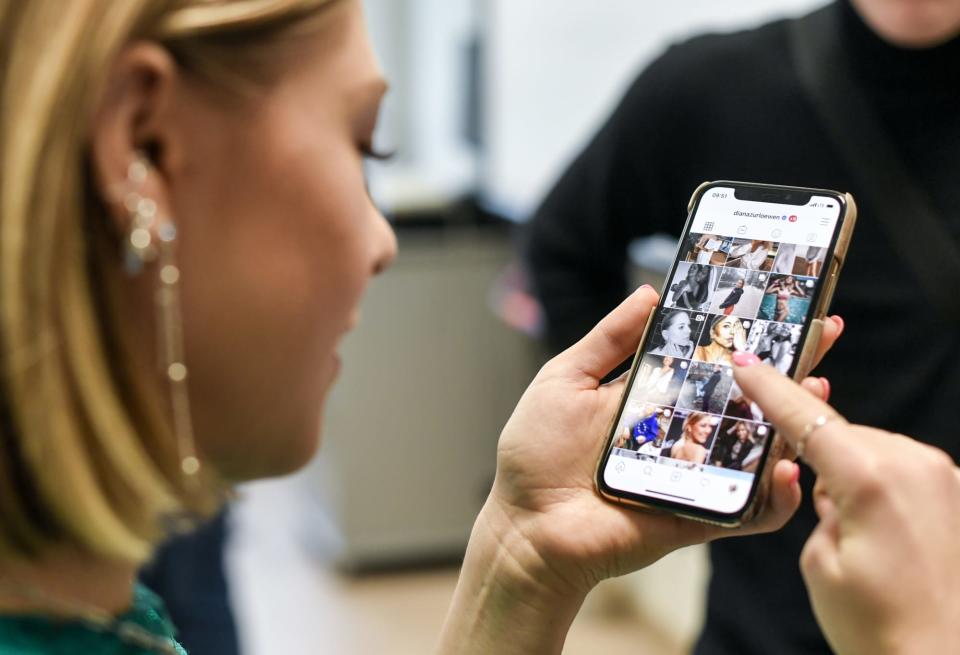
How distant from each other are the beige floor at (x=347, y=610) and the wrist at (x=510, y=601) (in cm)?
187

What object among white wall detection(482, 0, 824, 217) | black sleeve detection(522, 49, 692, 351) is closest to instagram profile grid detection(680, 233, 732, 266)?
black sleeve detection(522, 49, 692, 351)

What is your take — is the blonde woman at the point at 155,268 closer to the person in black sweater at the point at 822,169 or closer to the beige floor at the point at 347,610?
the person in black sweater at the point at 822,169

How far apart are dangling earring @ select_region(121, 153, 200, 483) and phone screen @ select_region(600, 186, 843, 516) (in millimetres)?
298

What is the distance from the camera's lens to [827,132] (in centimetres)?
113

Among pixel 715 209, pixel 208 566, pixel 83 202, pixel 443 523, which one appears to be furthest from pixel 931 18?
pixel 443 523

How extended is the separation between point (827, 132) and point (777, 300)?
1.52 ft

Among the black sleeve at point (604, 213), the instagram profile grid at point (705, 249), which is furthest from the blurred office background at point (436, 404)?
the instagram profile grid at point (705, 249)

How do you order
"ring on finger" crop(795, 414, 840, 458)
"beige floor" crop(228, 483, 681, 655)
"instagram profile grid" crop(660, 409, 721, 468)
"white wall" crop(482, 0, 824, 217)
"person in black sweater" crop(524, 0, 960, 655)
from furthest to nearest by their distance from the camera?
"beige floor" crop(228, 483, 681, 655), "white wall" crop(482, 0, 824, 217), "person in black sweater" crop(524, 0, 960, 655), "instagram profile grid" crop(660, 409, 721, 468), "ring on finger" crop(795, 414, 840, 458)

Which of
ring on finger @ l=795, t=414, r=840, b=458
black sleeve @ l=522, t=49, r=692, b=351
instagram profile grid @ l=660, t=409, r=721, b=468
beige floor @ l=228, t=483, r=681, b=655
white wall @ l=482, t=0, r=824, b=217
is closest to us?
ring on finger @ l=795, t=414, r=840, b=458

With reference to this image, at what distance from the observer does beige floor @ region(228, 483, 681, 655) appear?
273cm

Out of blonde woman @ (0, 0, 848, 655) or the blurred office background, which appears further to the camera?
the blurred office background

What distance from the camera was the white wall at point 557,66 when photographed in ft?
7.93

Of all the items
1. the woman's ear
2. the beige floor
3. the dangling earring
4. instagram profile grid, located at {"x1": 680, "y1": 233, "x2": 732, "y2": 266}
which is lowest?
the beige floor

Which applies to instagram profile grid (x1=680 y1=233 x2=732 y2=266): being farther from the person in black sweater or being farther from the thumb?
the person in black sweater
